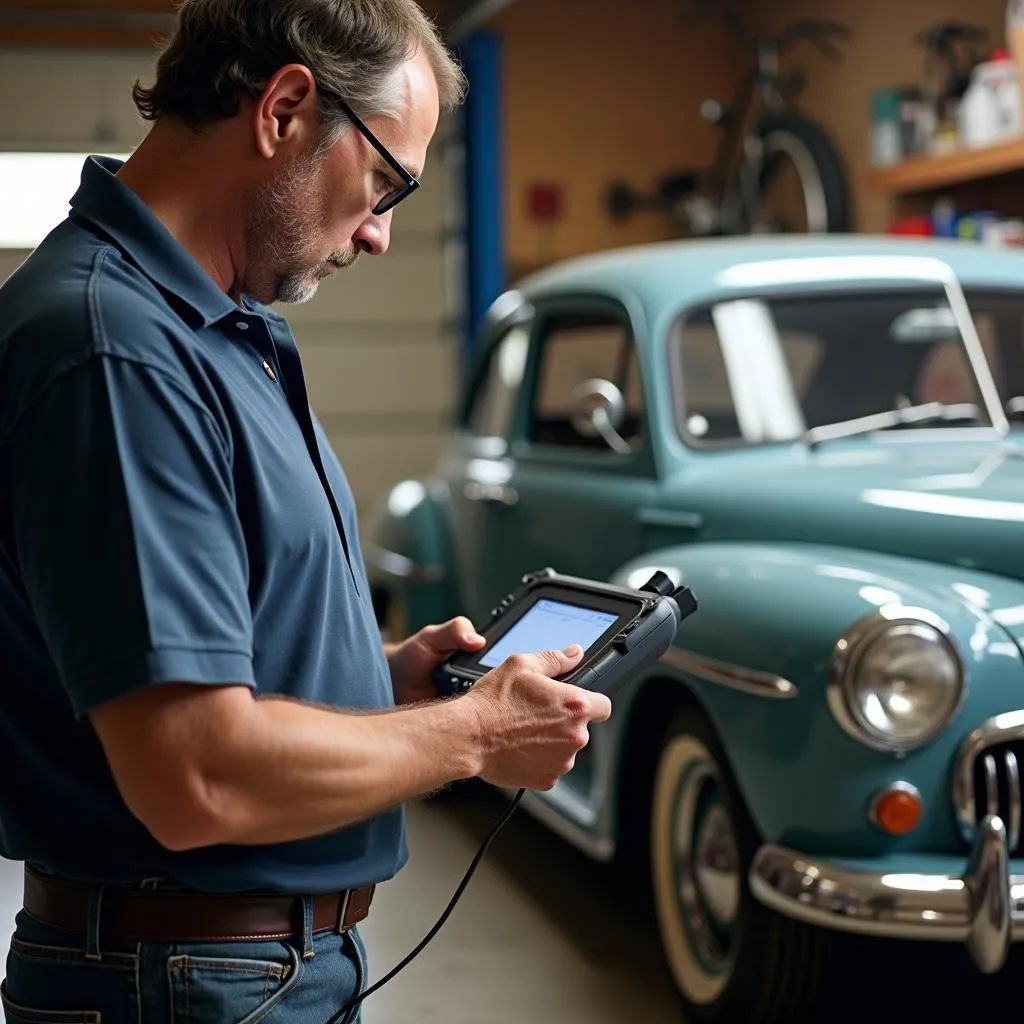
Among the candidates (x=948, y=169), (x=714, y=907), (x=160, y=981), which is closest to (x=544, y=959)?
(x=714, y=907)

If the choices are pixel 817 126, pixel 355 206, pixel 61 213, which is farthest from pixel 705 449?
pixel 61 213

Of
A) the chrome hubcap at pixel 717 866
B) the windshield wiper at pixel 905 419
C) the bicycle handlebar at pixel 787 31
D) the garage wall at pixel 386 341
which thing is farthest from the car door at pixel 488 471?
the garage wall at pixel 386 341

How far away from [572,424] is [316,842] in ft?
9.98

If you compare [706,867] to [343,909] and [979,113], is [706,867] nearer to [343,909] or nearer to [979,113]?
[343,909]

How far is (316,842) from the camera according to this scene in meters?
1.40

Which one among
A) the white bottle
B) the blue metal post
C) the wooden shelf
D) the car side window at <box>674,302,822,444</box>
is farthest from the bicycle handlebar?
the car side window at <box>674,302,822,444</box>

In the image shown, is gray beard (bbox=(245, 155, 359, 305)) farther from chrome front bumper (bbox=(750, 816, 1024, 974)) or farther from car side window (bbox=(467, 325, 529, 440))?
car side window (bbox=(467, 325, 529, 440))

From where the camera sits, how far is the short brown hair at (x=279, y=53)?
1.35 m

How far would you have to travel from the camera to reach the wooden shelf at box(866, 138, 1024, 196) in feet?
21.6

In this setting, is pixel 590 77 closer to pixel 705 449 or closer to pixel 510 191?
pixel 510 191

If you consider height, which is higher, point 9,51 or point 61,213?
point 9,51

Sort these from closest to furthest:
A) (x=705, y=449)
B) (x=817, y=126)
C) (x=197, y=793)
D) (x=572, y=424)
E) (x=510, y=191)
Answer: (x=197, y=793), (x=705, y=449), (x=572, y=424), (x=817, y=126), (x=510, y=191)

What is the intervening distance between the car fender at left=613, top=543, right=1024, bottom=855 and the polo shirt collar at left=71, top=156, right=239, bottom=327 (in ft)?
5.22

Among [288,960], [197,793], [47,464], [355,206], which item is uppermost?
[355,206]
